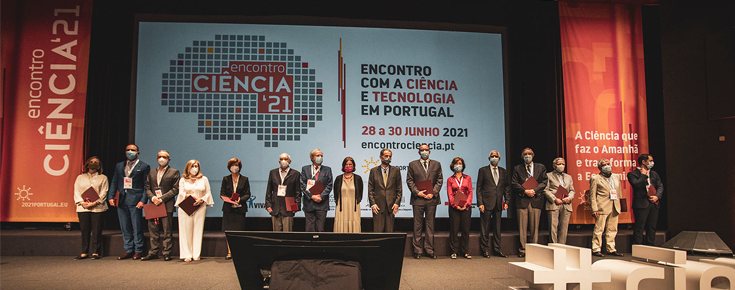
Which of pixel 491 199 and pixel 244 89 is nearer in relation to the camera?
pixel 491 199

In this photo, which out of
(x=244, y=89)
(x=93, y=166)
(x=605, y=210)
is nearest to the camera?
(x=93, y=166)

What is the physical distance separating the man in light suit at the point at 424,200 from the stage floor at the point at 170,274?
0.73 feet

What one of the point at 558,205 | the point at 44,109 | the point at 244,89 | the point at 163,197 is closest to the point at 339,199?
the point at 163,197

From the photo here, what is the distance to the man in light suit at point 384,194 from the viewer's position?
16.2 feet

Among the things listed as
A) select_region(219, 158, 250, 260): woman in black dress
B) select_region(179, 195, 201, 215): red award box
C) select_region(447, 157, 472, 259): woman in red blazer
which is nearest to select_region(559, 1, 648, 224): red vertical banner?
select_region(447, 157, 472, 259): woman in red blazer

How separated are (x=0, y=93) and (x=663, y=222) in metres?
10.4

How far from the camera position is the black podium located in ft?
4.35

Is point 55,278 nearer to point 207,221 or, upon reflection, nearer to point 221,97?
point 207,221

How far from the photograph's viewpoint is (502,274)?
3971 millimetres

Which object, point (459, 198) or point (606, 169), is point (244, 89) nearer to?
point (459, 198)

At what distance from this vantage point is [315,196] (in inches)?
190

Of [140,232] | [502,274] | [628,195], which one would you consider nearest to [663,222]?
[628,195]

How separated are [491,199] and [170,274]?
152 inches

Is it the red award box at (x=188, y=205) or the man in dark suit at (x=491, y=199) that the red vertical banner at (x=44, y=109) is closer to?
the red award box at (x=188, y=205)
